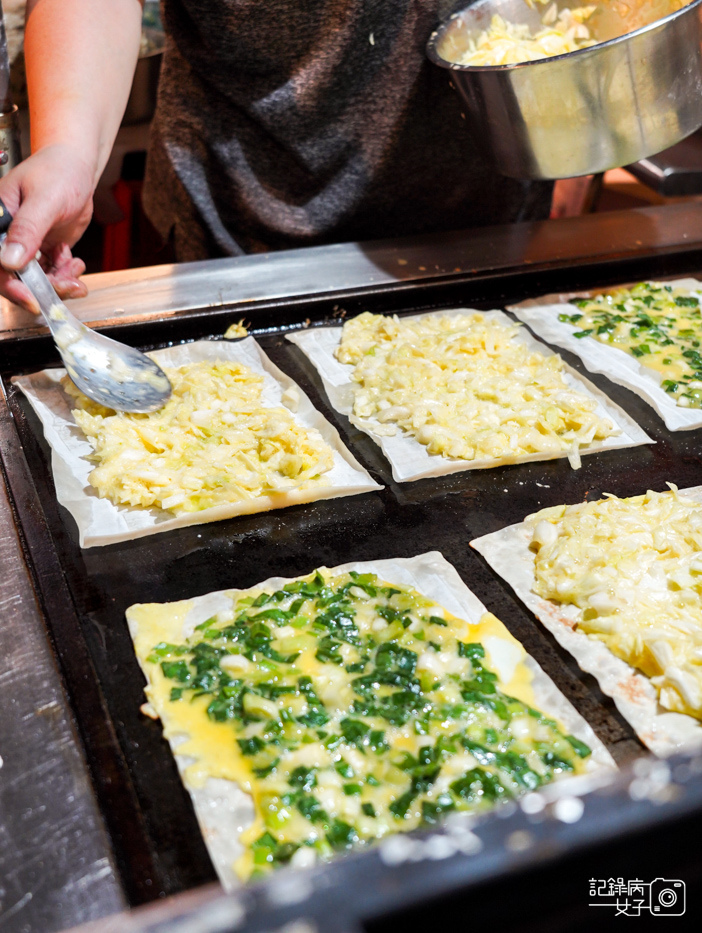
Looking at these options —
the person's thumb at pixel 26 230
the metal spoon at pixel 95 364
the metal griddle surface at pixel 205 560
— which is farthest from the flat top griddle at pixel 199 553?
the person's thumb at pixel 26 230

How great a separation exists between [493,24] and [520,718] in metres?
2.12

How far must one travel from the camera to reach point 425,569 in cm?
165

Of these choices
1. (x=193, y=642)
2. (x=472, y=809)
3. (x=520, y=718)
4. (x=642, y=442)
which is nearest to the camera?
(x=472, y=809)

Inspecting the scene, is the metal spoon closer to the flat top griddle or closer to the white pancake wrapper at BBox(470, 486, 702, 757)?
the flat top griddle

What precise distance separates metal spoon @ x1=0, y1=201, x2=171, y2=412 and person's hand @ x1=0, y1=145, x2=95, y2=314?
5 centimetres

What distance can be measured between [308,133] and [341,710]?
6.78ft

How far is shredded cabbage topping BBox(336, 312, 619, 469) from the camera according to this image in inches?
79.7

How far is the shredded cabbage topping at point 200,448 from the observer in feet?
5.98

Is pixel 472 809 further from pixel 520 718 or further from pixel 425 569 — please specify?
pixel 425 569

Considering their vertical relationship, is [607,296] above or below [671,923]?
below

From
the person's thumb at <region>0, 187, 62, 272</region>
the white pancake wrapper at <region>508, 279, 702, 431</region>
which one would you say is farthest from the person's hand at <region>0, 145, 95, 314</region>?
the white pancake wrapper at <region>508, 279, 702, 431</region>

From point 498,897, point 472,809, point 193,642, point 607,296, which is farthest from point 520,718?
point 607,296

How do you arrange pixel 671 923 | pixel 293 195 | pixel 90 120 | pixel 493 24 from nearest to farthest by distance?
pixel 671 923
pixel 90 120
pixel 493 24
pixel 293 195

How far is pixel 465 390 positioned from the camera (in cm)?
221
